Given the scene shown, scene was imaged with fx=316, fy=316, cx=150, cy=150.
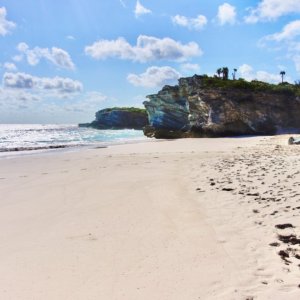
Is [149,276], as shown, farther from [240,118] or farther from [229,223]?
[240,118]

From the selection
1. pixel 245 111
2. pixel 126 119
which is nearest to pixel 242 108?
pixel 245 111

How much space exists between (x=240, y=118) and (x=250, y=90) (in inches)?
173

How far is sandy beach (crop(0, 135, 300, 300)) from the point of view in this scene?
456 centimetres

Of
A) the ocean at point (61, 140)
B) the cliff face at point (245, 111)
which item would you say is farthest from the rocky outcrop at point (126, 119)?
the cliff face at point (245, 111)

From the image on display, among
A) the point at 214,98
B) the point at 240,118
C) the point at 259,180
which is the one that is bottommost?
the point at 259,180

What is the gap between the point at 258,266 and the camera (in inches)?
198

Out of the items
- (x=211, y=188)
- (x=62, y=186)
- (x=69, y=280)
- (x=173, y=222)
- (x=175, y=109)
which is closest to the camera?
(x=69, y=280)

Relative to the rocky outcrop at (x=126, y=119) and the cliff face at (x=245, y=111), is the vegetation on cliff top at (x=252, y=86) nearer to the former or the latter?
the cliff face at (x=245, y=111)

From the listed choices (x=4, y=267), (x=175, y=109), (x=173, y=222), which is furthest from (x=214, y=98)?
(x=4, y=267)

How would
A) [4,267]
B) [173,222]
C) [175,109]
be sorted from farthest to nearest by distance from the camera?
A: 1. [175,109]
2. [173,222]
3. [4,267]

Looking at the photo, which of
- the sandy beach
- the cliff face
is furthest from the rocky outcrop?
the sandy beach

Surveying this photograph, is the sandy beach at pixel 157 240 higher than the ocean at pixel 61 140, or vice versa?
the ocean at pixel 61 140

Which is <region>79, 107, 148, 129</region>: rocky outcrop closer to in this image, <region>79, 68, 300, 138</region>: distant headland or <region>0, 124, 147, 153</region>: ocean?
<region>0, 124, 147, 153</region>: ocean

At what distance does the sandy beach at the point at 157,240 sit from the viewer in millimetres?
4562
